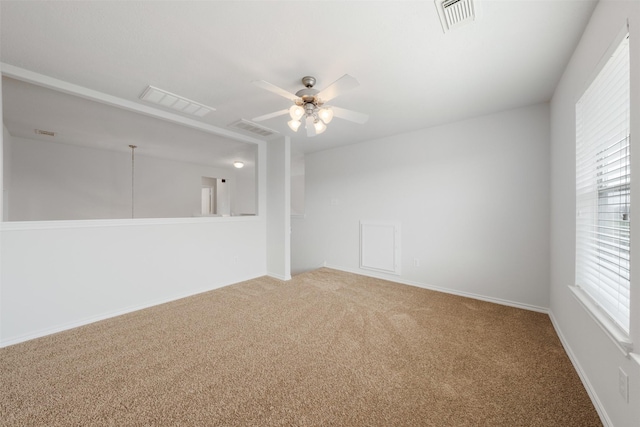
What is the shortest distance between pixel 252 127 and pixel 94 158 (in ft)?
12.2

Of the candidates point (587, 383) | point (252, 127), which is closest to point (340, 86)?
point (252, 127)

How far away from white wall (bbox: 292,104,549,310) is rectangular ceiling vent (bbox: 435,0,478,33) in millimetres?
1986

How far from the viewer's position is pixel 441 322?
251 cm

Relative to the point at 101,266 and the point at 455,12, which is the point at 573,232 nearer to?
the point at 455,12

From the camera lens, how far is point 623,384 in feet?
3.83

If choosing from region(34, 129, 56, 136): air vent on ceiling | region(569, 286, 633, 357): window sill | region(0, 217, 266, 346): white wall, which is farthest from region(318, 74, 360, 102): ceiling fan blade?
region(34, 129, 56, 136): air vent on ceiling

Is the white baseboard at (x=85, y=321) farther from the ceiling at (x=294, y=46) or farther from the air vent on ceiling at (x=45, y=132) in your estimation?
the air vent on ceiling at (x=45, y=132)

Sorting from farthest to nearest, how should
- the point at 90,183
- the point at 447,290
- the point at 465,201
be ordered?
1. the point at 90,183
2. the point at 447,290
3. the point at 465,201

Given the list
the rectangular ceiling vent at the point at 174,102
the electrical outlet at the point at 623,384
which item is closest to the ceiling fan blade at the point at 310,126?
the rectangular ceiling vent at the point at 174,102

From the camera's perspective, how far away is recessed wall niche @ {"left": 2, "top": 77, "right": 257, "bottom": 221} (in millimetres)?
3082

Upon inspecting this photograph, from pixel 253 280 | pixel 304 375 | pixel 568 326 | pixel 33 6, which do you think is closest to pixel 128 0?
pixel 33 6

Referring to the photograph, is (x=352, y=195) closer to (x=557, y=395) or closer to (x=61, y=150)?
(x=557, y=395)

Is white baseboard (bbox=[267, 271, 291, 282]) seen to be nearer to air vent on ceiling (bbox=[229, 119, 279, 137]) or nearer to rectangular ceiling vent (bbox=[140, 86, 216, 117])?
air vent on ceiling (bbox=[229, 119, 279, 137])

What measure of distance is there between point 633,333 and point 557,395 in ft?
2.43
